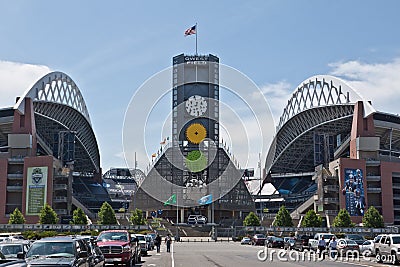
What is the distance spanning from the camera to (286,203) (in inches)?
5531

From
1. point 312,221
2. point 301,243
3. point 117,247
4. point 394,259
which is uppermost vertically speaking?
point 117,247

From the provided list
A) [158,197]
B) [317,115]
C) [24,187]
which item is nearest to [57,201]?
[24,187]

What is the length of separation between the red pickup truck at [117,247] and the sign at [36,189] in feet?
223

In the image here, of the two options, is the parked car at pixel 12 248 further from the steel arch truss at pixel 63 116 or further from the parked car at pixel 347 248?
the steel arch truss at pixel 63 116

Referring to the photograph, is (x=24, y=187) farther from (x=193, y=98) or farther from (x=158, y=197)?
(x=193, y=98)

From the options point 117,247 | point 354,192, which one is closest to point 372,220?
point 354,192

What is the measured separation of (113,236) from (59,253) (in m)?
11.8

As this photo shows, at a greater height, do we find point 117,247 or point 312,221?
point 117,247

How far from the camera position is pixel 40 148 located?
116 m

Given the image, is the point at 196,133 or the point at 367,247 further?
the point at 196,133

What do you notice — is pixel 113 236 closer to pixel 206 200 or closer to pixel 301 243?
pixel 301 243

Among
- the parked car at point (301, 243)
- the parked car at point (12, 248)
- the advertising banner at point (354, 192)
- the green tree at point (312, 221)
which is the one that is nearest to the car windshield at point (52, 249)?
the parked car at point (12, 248)

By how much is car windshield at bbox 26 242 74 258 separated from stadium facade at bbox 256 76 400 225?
85.9 meters

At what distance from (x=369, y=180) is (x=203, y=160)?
38776mm
